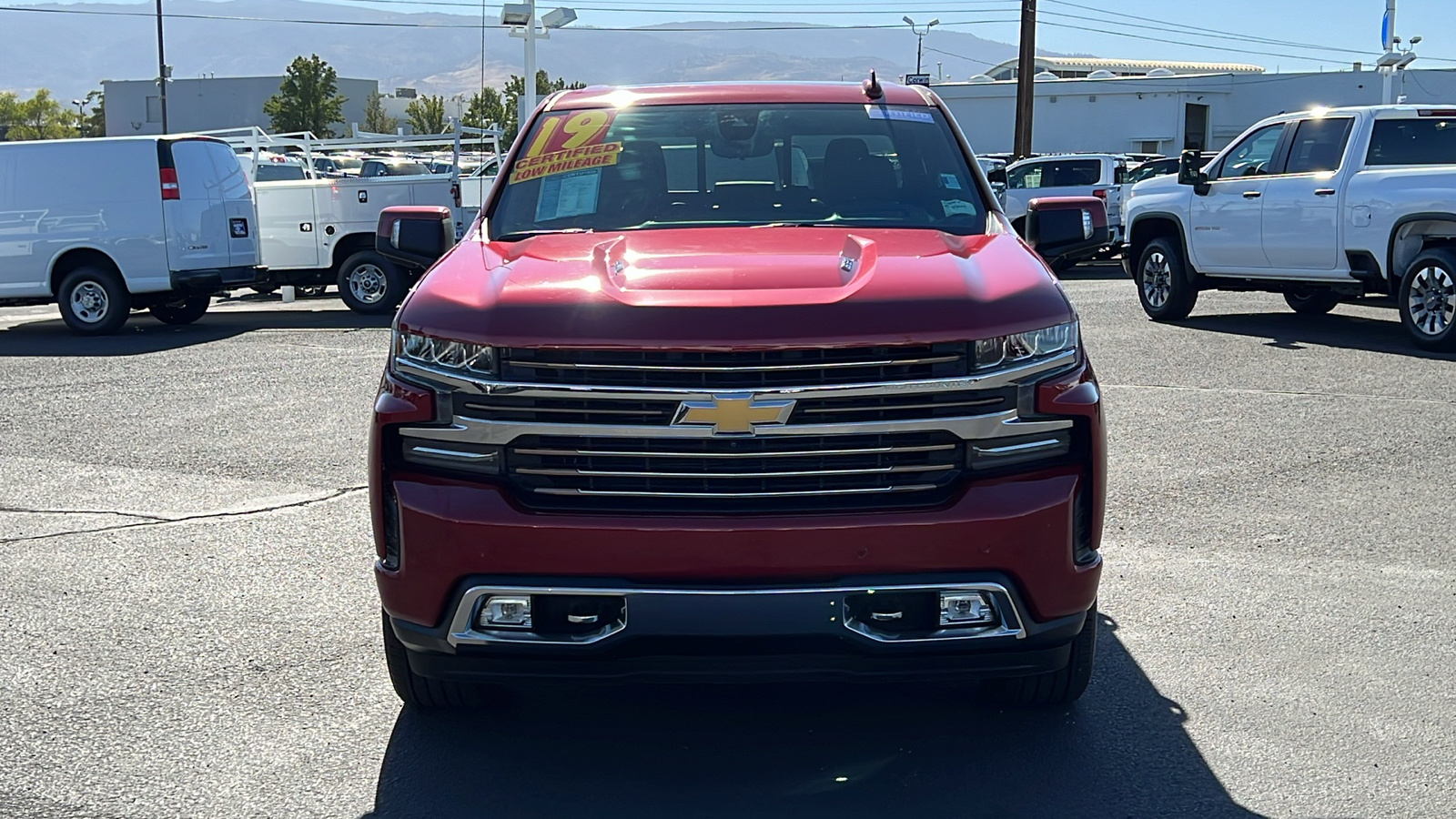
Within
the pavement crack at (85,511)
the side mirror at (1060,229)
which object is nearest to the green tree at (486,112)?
the pavement crack at (85,511)

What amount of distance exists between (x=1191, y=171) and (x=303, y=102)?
65.9m

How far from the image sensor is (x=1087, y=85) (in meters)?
57.7

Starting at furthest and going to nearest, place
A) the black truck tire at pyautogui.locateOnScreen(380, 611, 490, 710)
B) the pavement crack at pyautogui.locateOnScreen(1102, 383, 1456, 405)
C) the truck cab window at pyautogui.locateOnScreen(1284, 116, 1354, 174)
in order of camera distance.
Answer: the truck cab window at pyautogui.locateOnScreen(1284, 116, 1354, 174), the pavement crack at pyautogui.locateOnScreen(1102, 383, 1456, 405), the black truck tire at pyautogui.locateOnScreen(380, 611, 490, 710)

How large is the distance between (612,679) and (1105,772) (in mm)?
1296

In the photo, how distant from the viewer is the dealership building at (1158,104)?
2228 inches

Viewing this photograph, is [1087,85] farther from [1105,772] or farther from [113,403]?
[1105,772]

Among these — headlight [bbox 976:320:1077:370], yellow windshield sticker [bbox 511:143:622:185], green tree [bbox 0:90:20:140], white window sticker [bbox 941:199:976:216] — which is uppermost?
green tree [bbox 0:90:20:140]

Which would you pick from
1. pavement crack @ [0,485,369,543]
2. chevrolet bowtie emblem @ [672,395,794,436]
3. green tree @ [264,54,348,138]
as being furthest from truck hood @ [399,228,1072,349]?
green tree @ [264,54,348,138]

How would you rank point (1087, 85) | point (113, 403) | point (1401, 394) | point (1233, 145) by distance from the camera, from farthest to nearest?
point (1087, 85) < point (1233, 145) < point (113, 403) < point (1401, 394)

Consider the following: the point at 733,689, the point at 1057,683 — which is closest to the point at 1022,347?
the point at 1057,683

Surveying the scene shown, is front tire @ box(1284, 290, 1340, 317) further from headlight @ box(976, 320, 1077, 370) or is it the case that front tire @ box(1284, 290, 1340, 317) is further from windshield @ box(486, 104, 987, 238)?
headlight @ box(976, 320, 1077, 370)

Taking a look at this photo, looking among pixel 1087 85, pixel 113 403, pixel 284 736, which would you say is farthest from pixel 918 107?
pixel 1087 85

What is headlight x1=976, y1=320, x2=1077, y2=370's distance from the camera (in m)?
3.69

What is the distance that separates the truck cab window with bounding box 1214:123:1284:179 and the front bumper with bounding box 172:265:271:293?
1012 cm
